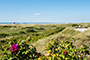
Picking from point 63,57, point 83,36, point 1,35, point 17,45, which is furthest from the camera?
point 1,35

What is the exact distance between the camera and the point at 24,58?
3947 millimetres

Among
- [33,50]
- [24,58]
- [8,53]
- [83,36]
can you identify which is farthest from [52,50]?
[83,36]

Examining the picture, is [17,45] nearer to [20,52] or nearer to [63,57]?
[20,52]

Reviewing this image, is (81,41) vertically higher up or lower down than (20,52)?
lower down

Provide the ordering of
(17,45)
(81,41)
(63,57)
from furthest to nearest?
(81,41), (17,45), (63,57)

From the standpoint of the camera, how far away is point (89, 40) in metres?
8.84

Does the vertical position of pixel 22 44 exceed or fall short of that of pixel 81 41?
it exceeds it

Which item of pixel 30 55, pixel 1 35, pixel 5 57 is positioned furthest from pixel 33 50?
pixel 1 35

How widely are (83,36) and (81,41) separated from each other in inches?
32.9

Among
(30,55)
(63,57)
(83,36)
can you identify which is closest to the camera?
(63,57)

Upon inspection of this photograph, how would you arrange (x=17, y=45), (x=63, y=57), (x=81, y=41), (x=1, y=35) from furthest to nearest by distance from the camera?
(x=1, y=35) → (x=81, y=41) → (x=17, y=45) → (x=63, y=57)

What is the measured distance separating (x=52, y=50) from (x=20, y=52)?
3.82ft

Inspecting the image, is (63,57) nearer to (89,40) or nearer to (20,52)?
(20,52)

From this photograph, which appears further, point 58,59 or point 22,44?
point 22,44
